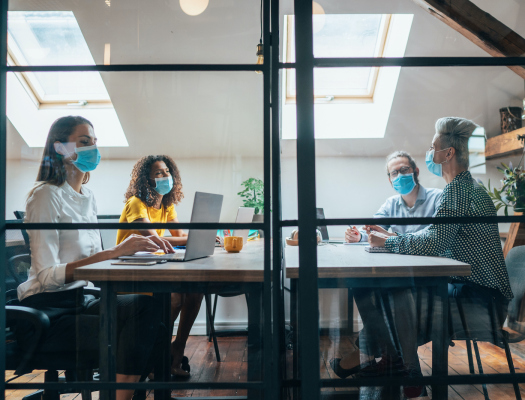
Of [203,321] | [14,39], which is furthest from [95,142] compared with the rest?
[203,321]

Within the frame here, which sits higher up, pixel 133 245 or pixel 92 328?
pixel 133 245

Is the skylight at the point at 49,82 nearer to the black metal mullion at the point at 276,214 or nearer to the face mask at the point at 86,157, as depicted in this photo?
the face mask at the point at 86,157

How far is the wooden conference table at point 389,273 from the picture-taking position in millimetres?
1445

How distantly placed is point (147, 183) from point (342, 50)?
941mm

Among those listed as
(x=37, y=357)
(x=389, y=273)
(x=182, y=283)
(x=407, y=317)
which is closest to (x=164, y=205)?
(x=182, y=283)

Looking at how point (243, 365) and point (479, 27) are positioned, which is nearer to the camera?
point (243, 365)

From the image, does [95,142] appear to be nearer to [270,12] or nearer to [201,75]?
[201,75]

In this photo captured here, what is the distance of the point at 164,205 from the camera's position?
1455 mm

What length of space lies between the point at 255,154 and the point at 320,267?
502mm

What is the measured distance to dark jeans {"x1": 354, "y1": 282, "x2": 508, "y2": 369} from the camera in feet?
4.83

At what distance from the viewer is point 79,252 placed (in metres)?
1.49

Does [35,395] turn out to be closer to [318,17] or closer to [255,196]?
[255,196]

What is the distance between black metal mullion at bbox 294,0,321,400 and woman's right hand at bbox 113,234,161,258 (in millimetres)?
595

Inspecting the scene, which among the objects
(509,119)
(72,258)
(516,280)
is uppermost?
(509,119)
